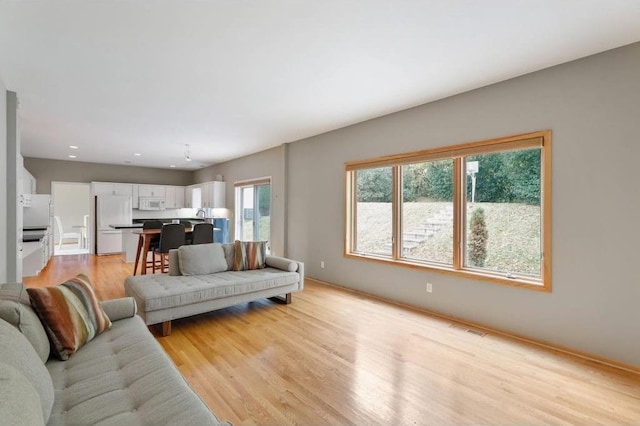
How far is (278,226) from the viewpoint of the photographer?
20.7 ft

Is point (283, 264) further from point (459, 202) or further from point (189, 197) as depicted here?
point (189, 197)

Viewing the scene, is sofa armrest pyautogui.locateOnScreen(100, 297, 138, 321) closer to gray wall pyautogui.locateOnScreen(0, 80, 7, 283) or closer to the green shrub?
gray wall pyautogui.locateOnScreen(0, 80, 7, 283)

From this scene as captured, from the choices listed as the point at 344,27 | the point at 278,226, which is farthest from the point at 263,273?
the point at 344,27

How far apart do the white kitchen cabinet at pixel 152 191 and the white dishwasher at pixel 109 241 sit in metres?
1.36

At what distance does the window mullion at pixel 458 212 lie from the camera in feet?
11.9

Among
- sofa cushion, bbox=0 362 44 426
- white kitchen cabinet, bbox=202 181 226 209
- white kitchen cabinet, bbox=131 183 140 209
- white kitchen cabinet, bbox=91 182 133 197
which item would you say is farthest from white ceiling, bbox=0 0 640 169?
white kitchen cabinet, bbox=131 183 140 209

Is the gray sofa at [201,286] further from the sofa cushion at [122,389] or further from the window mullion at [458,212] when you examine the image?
the window mullion at [458,212]

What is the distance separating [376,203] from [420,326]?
1912 mm

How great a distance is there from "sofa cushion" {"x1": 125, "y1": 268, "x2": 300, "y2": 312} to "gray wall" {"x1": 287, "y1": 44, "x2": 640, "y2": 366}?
78.5 inches

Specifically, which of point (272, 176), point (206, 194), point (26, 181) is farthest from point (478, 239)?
point (26, 181)

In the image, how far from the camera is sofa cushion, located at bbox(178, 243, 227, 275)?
379 cm

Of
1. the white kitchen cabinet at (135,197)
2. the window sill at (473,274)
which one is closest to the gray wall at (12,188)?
the window sill at (473,274)

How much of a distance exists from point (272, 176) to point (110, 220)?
5189 mm

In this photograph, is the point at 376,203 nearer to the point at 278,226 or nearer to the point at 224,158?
Answer: the point at 278,226
